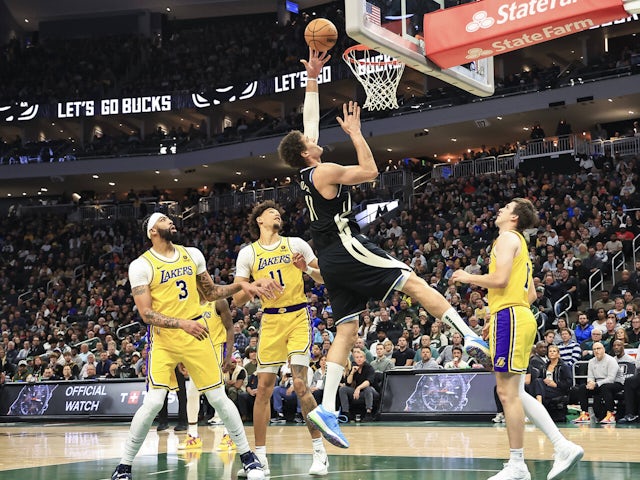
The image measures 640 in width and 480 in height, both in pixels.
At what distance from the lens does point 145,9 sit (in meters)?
44.7

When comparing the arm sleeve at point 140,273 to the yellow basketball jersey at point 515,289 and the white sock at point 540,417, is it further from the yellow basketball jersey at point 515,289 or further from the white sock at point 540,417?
the white sock at point 540,417

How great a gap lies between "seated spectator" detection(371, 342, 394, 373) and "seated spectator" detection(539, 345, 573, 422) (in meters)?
3.00

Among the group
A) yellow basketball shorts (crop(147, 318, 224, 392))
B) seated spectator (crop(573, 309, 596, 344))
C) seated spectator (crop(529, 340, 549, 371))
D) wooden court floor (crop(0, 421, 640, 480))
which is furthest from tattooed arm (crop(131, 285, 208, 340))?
seated spectator (crop(573, 309, 596, 344))

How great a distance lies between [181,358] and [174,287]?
617 mm

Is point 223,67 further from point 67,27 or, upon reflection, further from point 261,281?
point 261,281

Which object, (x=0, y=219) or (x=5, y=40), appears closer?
(x=0, y=219)

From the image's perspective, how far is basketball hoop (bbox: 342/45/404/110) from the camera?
37.3ft

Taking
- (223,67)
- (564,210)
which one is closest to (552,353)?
(564,210)

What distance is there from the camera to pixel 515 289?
255 inches

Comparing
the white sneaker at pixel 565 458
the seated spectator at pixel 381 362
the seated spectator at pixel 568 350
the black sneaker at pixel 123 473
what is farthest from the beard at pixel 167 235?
the seated spectator at pixel 568 350

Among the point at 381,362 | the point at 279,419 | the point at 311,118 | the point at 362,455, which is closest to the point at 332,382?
the point at 311,118

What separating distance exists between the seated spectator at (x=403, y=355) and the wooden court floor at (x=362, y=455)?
6.78 feet

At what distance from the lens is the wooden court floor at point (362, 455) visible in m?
7.34

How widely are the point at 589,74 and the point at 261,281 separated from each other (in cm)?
2445
